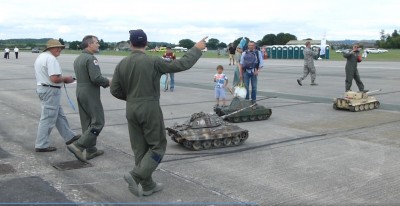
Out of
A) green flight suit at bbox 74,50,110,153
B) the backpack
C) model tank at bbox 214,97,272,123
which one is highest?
the backpack

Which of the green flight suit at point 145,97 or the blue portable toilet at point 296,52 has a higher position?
the blue portable toilet at point 296,52

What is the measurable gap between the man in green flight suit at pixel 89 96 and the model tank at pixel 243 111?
370 cm

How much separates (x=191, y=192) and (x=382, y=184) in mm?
2362

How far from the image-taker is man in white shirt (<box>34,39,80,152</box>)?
706cm

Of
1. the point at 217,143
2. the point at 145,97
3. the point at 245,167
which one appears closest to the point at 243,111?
the point at 217,143

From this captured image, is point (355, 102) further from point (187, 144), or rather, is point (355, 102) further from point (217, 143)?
point (187, 144)

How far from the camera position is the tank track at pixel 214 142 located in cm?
739

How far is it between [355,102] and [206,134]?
220 inches

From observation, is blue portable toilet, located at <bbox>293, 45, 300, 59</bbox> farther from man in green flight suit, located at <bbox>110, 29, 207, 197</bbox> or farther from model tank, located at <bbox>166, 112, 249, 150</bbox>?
man in green flight suit, located at <bbox>110, 29, 207, 197</bbox>

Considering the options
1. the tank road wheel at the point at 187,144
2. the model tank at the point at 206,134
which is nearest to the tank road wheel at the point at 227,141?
the model tank at the point at 206,134

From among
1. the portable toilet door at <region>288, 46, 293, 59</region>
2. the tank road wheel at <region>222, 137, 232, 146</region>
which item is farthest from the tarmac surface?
the portable toilet door at <region>288, 46, 293, 59</region>

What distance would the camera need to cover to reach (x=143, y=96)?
16.1 ft

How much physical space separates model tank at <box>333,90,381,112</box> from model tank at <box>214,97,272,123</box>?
2.42m

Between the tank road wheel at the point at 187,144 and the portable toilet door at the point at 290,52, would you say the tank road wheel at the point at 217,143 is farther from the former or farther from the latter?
the portable toilet door at the point at 290,52
